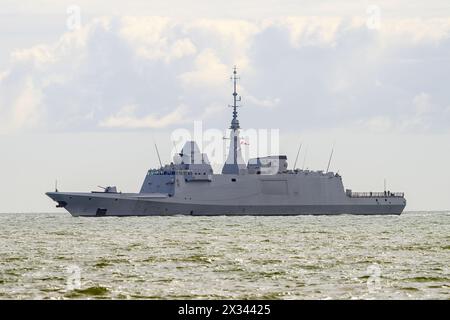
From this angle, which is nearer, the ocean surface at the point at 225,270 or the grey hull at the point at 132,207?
the ocean surface at the point at 225,270

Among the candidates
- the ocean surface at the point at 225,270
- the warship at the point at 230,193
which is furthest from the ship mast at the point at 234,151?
the ocean surface at the point at 225,270

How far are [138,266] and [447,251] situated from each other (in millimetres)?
15539

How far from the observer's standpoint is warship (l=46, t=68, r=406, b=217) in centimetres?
10169

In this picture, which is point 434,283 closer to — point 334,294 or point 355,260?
point 334,294

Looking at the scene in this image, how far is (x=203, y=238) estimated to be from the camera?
54.5m

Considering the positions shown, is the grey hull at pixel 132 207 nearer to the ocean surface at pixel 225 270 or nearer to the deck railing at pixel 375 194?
the deck railing at pixel 375 194

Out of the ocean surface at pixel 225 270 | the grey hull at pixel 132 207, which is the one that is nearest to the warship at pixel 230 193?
the grey hull at pixel 132 207

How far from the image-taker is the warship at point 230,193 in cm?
10169

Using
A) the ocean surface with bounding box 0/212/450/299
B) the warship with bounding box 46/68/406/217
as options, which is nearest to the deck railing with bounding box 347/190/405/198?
the warship with bounding box 46/68/406/217

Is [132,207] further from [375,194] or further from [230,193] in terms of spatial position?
[375,194]

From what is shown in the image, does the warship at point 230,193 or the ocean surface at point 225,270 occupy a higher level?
the warship at point 230,193

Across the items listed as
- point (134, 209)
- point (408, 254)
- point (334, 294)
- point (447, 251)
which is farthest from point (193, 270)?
point (134, 209)

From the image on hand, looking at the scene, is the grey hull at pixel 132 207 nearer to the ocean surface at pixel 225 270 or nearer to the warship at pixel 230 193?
the warship at pixel 230 193

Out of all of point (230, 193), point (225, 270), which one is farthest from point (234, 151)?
point (225, 270)
